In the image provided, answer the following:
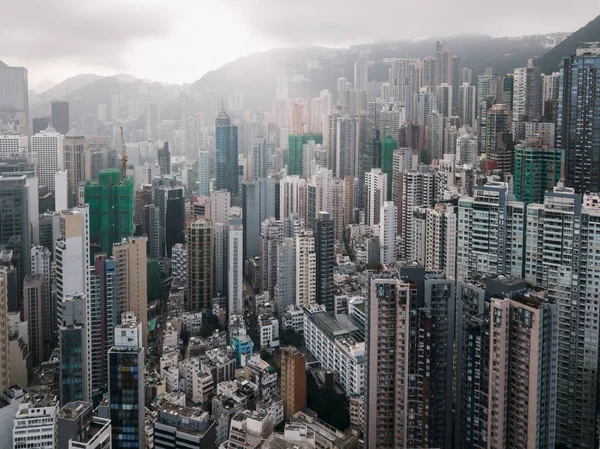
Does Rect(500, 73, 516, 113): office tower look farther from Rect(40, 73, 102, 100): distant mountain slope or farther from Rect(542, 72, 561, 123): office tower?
Rect(40, 73, 102, 100): distant mountain slope

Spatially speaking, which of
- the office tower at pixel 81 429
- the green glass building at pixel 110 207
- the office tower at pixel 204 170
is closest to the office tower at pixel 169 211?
the green glass building at pixel 110 207

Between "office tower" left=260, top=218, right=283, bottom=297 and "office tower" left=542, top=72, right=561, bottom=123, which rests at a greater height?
"office tower" left=542, top=72, right=561, bottom=123

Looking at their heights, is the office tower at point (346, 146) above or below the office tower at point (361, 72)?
below

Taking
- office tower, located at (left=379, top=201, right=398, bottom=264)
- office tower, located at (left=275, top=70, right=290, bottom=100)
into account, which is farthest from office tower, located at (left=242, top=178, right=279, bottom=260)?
office tower, located at (left=275, top=70, right=290, bottom=100)

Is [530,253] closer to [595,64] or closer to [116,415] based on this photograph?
[116,415]

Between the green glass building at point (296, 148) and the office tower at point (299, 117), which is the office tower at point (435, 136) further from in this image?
the office tower at point (299, 117)

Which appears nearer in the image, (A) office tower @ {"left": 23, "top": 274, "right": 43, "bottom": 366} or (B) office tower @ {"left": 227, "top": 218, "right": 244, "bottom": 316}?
(A) office tower @ {"left": 23, "top": 274, "right": 43, "bottom": 366}
